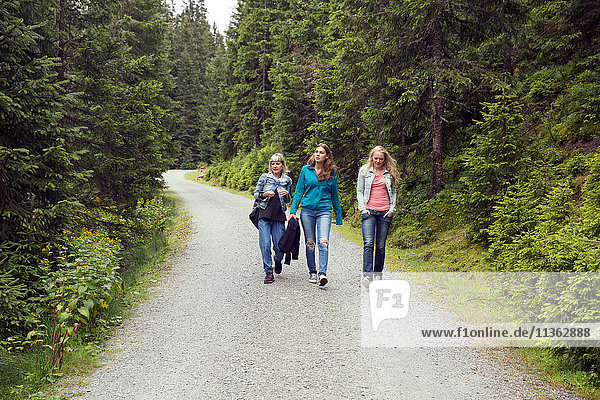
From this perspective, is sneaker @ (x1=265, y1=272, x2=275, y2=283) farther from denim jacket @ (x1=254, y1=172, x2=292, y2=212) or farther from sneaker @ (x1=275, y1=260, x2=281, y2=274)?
denim jacket @ (x1=254, y1=172, x2=292, y2=212)

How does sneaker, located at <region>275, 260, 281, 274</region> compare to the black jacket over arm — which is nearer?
the black jacket over arm

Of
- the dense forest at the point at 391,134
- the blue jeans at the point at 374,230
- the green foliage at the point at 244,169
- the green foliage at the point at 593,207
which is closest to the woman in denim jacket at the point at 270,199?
the blue jeans at the point at 374,230

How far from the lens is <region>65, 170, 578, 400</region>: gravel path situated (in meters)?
3.71

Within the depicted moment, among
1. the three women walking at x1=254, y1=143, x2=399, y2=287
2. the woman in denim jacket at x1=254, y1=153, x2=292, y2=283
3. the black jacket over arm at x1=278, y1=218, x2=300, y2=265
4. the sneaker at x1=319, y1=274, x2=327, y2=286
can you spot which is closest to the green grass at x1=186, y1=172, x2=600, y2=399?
the three women walking at x1=254, y1=143, x2=399, y2=287

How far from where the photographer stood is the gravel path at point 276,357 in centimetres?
371

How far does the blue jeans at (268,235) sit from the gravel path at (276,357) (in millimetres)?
429

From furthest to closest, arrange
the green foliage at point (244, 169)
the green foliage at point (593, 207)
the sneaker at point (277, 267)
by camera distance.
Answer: the green foliage at point (244, 169) < the sneaker at point (277, 267) < the green foliage at point (593, 207)

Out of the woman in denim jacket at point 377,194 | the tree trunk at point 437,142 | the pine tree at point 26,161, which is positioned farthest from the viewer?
the tree trunk at point 437,142

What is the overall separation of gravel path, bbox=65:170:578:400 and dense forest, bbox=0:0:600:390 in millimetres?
809

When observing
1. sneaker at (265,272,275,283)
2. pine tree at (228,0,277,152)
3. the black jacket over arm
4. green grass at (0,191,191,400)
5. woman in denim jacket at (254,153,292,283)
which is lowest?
green grass at (0,191,191,400)

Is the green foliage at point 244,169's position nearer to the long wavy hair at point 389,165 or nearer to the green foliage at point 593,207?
the long wavy hair at point 389,165

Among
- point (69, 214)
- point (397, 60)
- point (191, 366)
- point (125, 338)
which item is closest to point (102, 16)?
point (69, 214)

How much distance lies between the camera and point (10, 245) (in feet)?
17.2

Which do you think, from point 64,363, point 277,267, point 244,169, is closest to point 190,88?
point 244,169
